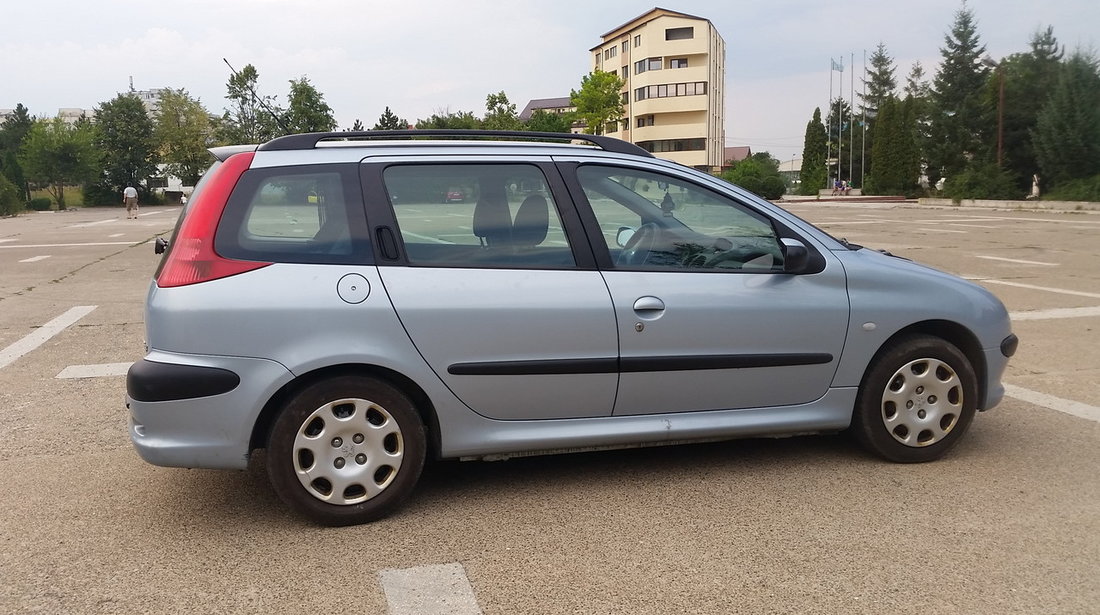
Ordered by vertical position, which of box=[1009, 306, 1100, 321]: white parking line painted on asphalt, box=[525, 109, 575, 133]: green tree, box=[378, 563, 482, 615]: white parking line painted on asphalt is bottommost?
box=[378, 563, 482, 615]: white parking line painted on asphalt

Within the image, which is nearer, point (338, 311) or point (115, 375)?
point (338, 311)

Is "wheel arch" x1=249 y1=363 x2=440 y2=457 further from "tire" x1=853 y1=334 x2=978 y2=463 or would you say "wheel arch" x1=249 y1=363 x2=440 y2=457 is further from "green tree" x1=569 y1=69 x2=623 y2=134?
"green tree" x1=569 y1=69 x2=623 y2=134

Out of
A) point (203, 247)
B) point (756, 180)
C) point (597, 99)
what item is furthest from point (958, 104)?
point (203, 247)

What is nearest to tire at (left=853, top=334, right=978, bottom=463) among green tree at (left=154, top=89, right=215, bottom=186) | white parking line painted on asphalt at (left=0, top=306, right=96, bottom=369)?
white parking line painted on asphalt at (left=0, top=306, right=96, bottom=369)

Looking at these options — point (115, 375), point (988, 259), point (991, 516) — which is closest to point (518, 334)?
point (991, 516)

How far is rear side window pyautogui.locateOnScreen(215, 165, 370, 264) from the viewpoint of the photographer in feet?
10.9

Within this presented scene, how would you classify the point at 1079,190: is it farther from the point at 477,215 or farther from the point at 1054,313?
the point at 477,215

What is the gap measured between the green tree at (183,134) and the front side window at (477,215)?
2755 inches

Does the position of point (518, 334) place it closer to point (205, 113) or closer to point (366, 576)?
point (366, 576)

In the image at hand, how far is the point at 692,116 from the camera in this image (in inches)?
3223

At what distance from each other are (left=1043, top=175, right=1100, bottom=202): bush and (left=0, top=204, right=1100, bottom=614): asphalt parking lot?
33611mm

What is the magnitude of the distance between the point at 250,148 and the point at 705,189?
6.60ft

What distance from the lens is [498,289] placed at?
11.4 feet

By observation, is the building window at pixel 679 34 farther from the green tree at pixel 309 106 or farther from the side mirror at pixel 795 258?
the side mirror at pixel 795 258
